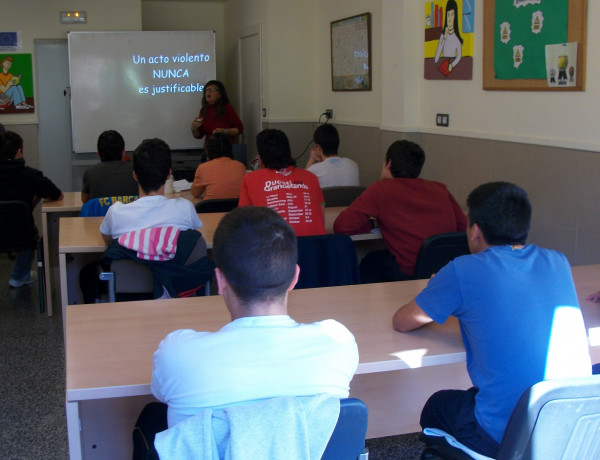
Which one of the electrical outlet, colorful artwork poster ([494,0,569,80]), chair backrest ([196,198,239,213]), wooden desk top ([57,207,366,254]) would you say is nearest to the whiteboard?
the electrical outlet

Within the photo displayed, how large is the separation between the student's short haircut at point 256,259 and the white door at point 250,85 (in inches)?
246

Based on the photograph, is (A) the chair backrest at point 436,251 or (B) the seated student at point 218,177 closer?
(A) the chair backrest at point 436,251

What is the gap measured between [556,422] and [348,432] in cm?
43

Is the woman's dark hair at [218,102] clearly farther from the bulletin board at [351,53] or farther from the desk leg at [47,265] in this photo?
the desk leg at [47,265]

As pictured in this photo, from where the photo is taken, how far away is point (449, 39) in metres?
4.75

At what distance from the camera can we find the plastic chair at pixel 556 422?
1.40 meters

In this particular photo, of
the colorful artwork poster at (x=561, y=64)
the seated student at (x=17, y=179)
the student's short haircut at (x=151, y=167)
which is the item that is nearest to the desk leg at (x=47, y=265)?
the seated student at (x=17, y=179)

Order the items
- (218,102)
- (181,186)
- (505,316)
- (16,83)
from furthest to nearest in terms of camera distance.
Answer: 1. (16,83)
2. (218,102)
3. (181,186)
4. (505,316)

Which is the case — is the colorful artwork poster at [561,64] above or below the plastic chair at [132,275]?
above

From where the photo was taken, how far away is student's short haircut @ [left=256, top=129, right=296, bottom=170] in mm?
3419

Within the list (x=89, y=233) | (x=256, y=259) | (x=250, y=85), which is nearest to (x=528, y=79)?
(x=89, y=233)

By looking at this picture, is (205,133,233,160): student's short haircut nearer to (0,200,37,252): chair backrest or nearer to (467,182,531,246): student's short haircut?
(0,200,37,252): chair backrest

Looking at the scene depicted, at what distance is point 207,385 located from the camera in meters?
1.32

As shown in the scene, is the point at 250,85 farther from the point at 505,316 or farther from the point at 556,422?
the point at 556,422
